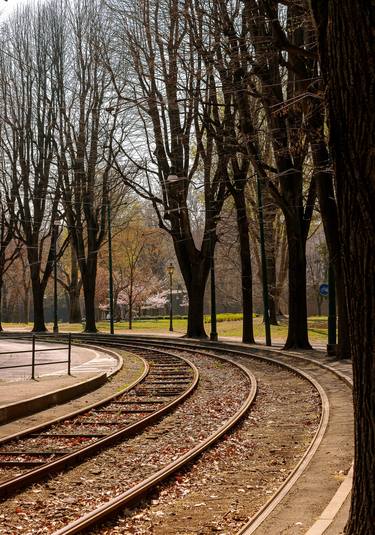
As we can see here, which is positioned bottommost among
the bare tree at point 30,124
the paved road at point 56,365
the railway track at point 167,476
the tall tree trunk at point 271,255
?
the railway track at point 167,476

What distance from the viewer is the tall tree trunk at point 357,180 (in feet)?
15.6

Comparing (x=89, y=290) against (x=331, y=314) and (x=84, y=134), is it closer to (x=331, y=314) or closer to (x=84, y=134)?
(x=84, y=134)

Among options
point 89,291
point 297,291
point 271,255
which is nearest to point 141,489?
point 297,291

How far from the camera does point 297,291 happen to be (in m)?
30.9

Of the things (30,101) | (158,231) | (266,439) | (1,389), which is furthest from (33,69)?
(266,439)

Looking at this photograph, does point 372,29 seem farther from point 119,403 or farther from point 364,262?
point 119,403

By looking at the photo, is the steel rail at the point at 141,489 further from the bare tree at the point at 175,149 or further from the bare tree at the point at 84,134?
the bare tree at the point at 84,134

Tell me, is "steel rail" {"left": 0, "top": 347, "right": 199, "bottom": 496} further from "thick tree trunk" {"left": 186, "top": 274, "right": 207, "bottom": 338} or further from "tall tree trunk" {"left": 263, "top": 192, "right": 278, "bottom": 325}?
"tall tree trunk" {"left": 263, "top": 192, "right": 278, "bottom": 325}

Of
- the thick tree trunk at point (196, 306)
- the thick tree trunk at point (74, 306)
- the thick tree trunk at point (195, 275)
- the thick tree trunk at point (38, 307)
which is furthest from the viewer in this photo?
the thick tree trunk at point (74, 306)

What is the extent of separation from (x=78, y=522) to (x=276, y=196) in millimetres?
22427

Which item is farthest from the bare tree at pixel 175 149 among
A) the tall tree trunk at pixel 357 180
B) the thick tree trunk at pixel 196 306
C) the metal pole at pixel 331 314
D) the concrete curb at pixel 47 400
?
the tall tree trunk at pixel 357 180

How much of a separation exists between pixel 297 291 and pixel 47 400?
Answer: 633 inches

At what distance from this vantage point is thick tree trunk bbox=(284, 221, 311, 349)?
30.6 m

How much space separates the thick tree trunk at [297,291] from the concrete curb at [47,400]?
11749mm
